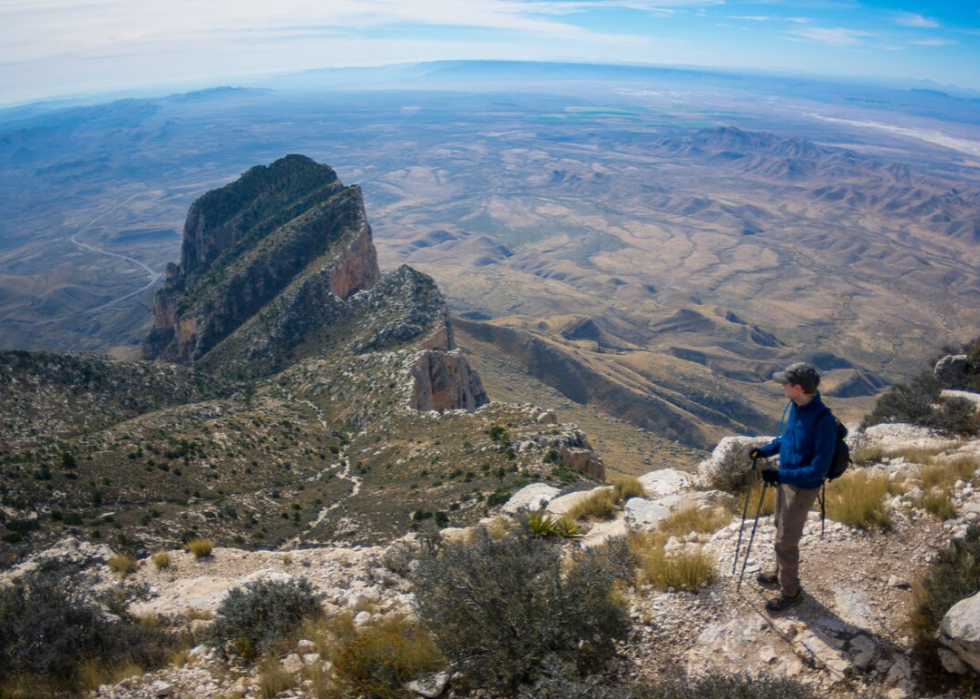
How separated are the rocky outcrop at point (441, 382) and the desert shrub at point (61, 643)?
23.8 meters

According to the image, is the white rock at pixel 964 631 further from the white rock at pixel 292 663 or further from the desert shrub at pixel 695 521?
the white rock at pixel 292 663

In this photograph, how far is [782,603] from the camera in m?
7.02

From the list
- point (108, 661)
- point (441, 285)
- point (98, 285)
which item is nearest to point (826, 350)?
point (441, 285)

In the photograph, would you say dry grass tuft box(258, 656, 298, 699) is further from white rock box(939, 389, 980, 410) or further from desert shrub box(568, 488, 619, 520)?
white rock box(939, 389, 980, 410)

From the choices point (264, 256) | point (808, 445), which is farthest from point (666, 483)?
point (264, 256)

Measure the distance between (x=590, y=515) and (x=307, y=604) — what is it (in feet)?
20.1

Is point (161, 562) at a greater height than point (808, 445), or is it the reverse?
point (808, 445)

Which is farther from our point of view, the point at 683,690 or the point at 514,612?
the point at 514,612

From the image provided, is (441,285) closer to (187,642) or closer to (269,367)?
(269,367)

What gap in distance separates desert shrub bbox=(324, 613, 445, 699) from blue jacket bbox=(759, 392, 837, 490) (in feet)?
16.1

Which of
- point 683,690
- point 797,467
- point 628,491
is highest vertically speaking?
point 797,467

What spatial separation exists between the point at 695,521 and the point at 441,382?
94.2 ft

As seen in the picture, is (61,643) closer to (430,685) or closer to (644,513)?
(430,685)

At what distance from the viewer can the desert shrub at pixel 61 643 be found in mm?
7742
